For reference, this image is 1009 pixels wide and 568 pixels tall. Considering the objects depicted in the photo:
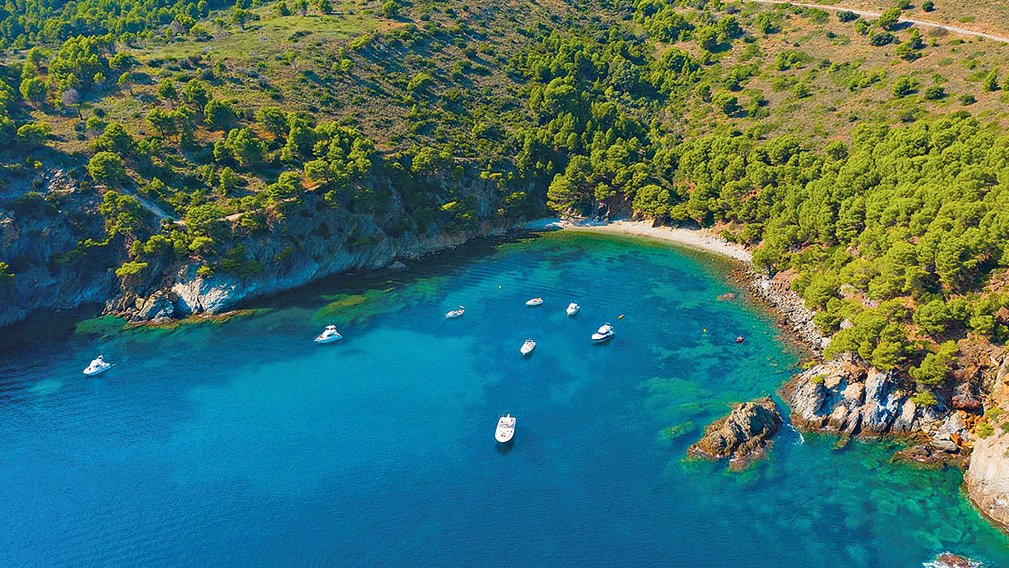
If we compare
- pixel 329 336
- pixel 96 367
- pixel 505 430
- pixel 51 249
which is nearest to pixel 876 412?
pixel 505 430

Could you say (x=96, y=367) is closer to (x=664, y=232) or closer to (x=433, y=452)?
(x=433, y=452)

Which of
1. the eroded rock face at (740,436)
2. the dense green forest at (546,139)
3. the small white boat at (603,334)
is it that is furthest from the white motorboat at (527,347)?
the dense green forest at (546,139)

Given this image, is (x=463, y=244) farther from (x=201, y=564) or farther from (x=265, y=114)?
(x=201, y=564)

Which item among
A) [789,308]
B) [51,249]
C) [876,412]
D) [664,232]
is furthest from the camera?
[664,232]

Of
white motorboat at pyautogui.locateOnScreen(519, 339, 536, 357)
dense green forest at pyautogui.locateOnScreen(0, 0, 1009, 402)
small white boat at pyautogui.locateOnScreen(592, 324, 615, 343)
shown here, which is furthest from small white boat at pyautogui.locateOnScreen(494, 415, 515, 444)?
dense green forest at pyautogui.locateOnScreen(0, 0, 1009, 402)

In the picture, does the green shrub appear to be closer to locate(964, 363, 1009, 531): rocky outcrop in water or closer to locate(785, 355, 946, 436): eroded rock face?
locate(785, 355, 946, 436): eroded rock face

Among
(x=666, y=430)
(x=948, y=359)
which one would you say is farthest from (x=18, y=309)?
(x=948, y=359)
